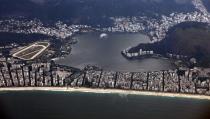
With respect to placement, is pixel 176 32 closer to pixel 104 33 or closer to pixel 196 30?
pixel 196 30

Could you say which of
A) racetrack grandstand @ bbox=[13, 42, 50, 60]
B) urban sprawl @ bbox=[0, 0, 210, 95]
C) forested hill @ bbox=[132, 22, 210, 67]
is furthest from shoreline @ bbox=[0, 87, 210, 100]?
racetrack grandstand @ bbox=[13, 42, 50, 60]

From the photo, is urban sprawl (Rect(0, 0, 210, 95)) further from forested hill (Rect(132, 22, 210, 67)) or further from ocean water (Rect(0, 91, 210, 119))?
→ forested hill (Rect(132, 22, 210, 67))

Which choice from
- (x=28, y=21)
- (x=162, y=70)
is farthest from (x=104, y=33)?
(x=162, y=70)

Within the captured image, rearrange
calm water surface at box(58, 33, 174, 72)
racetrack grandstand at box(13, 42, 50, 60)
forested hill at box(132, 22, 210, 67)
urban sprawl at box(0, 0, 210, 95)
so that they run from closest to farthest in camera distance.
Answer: urban sprawl at box(0, 0, 210, 95)
calm water surface at box(58, 33, 174, 72)
forested hill at box(132, 22, 210, 67)
racetrack grandstand at box(13, 42, 50, 60)

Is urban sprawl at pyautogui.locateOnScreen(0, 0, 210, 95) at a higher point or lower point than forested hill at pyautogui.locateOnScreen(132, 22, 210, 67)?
lower

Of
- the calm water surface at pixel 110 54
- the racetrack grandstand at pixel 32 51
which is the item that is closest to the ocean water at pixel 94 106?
the calm water surface at pixel 110 54

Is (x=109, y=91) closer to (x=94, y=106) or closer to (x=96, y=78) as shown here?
(x=96, y=78)
